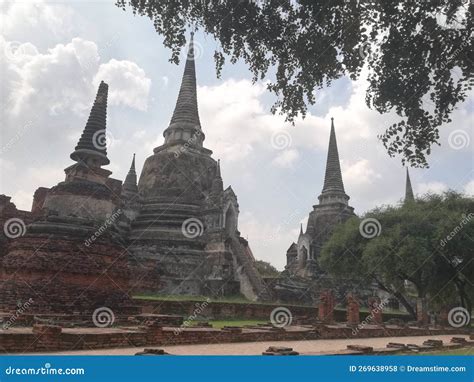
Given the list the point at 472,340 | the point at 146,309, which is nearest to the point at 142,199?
the point at 146,309

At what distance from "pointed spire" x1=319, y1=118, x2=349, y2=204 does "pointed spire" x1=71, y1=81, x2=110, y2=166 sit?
81.4 feet

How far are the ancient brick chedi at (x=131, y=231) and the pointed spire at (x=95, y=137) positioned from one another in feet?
0.14

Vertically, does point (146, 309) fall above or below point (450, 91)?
below

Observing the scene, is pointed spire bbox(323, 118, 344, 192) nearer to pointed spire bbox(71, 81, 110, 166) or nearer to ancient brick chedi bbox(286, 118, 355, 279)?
ancient brick chedi bbox(286, 118, 355, 279)

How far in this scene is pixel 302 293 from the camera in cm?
2678

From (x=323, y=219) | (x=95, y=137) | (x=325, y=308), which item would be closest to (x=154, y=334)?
(x=325, y=308)

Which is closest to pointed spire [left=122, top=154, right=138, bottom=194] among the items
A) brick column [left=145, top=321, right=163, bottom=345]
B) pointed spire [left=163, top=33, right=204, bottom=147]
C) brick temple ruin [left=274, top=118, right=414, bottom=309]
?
pointed spire [left=163, top=33, right=204, bottom=147]

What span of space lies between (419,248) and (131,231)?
17.1 m

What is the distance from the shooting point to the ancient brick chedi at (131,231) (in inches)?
509

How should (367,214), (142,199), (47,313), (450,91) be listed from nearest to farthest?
(450,91) → (47,313) → (367,214) → (142,199)

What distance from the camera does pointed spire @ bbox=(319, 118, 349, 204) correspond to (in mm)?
38875

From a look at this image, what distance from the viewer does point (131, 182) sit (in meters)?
33.6

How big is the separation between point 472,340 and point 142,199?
2235cm

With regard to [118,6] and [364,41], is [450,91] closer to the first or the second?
[364,41]
